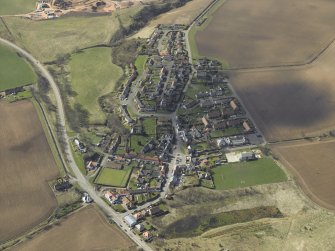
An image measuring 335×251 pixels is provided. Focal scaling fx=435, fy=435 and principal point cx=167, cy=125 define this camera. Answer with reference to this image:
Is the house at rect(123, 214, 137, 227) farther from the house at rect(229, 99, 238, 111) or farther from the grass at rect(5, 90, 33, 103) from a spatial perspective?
the grass at rect(5, 90, 33, 103)

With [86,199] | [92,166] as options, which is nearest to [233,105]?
[92,166]

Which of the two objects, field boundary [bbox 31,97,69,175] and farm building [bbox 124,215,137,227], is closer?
farm building [bbox 124,215,137,227]

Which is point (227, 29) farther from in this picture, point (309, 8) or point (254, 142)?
point (254, 142)

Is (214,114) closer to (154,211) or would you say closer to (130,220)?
(154,211)

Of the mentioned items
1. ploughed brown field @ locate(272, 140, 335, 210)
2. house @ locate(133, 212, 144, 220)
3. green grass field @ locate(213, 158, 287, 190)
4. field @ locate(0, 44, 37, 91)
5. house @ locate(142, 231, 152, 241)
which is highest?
field @ locate(0, 44, 37, 91)

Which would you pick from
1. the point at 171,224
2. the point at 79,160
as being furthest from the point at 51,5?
the point at 171,224

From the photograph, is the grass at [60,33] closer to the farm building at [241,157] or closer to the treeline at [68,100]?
the treeline at [68,100]

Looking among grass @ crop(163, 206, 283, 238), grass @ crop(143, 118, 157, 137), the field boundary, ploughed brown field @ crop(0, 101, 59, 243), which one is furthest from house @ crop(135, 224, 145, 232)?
grass @ crop(143, 118, 157, 137)
